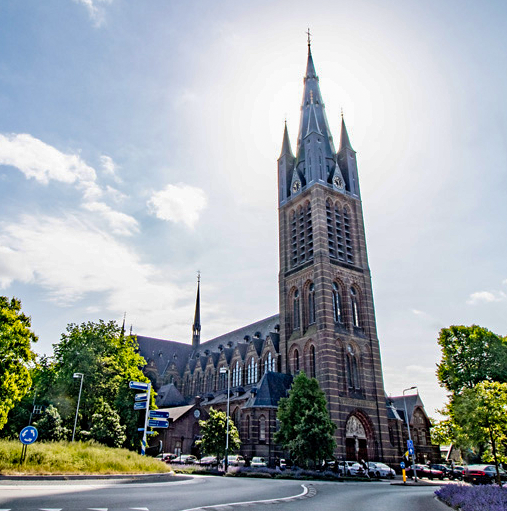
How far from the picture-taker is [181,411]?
57906mm

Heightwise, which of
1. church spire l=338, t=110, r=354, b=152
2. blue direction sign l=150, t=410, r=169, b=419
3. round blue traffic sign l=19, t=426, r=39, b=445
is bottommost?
round blue traffic sign l=19, t=426, r=39, b=445

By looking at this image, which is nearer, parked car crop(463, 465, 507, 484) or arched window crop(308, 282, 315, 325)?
parked car crop(463, 465, 507, 484)

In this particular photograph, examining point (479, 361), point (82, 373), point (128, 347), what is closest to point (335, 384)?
point (479, 361)

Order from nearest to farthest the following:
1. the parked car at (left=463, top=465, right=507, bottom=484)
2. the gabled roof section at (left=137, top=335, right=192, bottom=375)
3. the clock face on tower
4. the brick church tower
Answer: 1. the parked car at (left=463, top=465, right=507, bottom=484)
2. the brick church tower
3. the clock face on tower
4. the gabled roof section at (left=137, top=335, right=192, bottom=375)

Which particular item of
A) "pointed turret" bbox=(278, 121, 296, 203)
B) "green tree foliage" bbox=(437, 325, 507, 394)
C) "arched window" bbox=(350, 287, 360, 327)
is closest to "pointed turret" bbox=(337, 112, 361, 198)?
"pointed turret" bbox=(278, 121, 296, 203)

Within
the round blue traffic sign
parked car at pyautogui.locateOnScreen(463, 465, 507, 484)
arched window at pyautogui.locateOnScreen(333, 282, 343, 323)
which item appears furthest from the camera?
arched window at pyautogui.locateOnScreen(333, 282, 343, 323)

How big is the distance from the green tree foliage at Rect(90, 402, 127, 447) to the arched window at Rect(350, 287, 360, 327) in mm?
29009

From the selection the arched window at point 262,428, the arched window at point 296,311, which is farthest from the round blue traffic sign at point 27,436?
the arched window at point 296,311

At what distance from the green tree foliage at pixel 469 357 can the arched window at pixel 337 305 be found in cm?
1101

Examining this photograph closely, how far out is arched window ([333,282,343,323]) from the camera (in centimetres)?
5000

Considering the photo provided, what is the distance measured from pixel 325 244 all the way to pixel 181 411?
1143 inches

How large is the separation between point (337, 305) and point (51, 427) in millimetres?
31253

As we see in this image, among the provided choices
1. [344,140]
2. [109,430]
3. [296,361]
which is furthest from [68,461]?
[344,140]

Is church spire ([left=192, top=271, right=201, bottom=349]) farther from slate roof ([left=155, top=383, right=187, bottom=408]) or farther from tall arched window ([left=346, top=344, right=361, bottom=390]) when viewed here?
tall arched window ([left=346, top=344, right=361, bottom=390])
